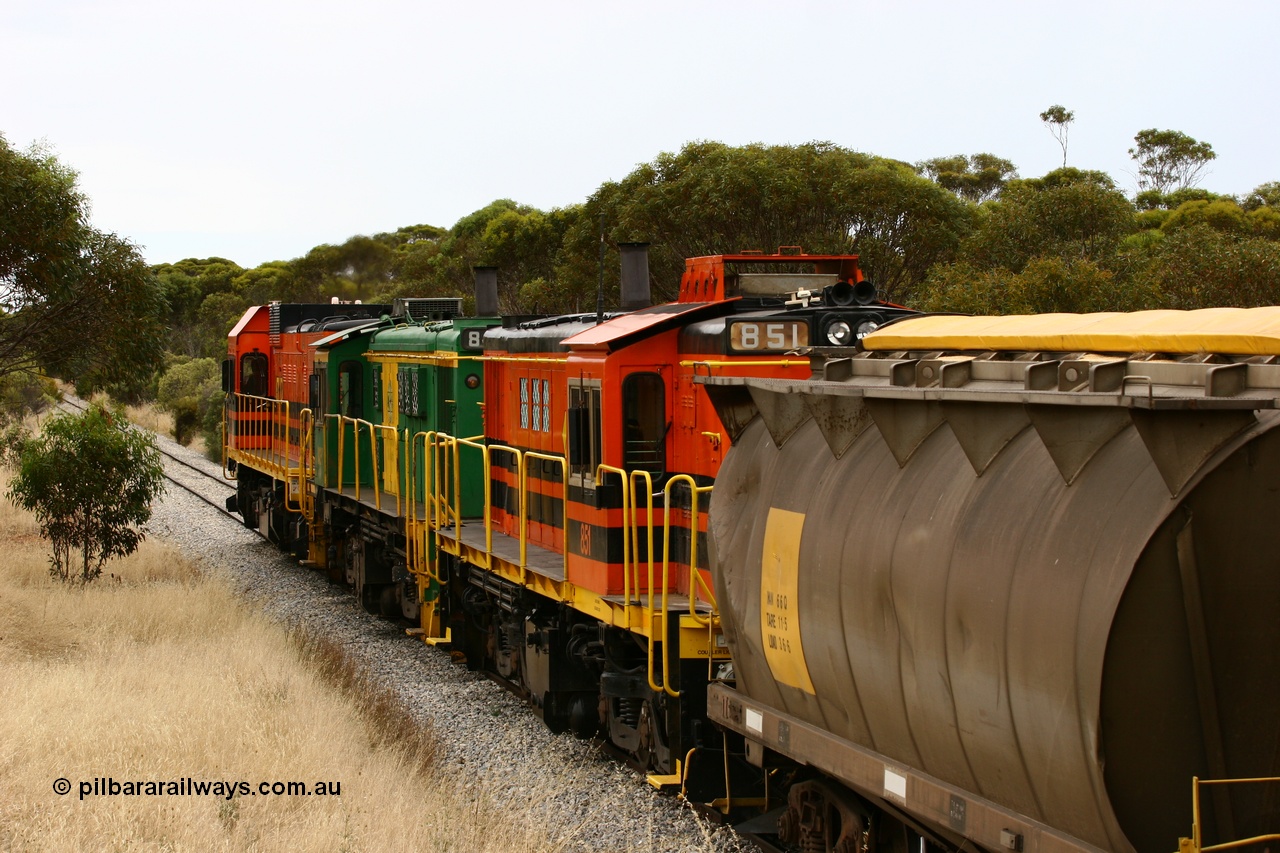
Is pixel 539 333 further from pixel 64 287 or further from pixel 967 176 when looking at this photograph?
pixel 967 176

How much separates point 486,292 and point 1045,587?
44.7 ft

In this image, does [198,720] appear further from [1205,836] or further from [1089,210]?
[1089,210]

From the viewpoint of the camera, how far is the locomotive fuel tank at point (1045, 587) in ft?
15.4

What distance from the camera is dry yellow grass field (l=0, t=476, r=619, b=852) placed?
8.60 metres

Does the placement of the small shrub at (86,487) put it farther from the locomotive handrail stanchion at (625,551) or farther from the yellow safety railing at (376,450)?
the locomotive handrail stanchion at (625,551)

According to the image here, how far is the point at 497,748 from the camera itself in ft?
39.0

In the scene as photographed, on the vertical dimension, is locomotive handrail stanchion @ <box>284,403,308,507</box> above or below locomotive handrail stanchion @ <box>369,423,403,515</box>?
below

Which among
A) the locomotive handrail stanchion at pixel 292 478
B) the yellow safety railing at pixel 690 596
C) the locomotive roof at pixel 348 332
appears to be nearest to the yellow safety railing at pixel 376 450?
the locomotive roof at pixel 348 332

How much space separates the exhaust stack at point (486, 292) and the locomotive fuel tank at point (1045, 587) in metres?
11.1

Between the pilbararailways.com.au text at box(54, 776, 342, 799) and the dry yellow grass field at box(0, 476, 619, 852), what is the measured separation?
3.0 inches

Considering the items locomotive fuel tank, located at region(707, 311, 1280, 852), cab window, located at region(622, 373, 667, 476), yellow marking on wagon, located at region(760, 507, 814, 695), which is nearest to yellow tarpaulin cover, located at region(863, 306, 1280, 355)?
locomotive fuel tank, located at region(707, 311, 1280, 852)

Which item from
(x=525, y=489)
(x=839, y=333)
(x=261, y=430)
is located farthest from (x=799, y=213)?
(x=839, y=333)

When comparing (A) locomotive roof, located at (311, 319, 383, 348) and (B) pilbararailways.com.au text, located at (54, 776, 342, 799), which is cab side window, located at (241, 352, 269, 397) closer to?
(A) locomotive roof, located at (311, 319, 383, 348)

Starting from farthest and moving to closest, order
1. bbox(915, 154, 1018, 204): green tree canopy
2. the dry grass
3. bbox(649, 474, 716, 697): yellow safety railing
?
bbox(915, 154, 1018, 204): green tree canopy → the dry grass → bbox(649, 474, 716, 697): yellow safety railing
